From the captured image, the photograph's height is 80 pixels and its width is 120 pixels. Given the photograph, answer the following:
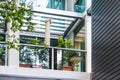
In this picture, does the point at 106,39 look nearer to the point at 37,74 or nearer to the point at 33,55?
the point at 37,74

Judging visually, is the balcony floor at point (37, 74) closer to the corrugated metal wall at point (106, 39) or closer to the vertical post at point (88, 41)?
the vertical post at point (88, 41)

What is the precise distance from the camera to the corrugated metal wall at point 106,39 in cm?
970

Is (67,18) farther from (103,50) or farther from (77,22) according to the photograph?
(103,50)

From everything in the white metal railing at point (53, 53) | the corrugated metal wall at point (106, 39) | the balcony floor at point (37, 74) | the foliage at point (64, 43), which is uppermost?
the corrugated metal wall at point (106, 39)

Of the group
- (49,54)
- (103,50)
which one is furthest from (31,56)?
(103,50)

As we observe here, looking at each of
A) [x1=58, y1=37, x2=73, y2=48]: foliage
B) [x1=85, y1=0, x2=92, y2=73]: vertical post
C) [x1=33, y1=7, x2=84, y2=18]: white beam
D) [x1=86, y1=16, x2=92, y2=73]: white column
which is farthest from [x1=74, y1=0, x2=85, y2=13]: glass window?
[x1=58, y1=37, x2=73, y2=48]: foliage

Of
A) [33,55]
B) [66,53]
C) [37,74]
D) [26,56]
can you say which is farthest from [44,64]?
[66,53]

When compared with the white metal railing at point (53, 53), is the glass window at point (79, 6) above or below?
above

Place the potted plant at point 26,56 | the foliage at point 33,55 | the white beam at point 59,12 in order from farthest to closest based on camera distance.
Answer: the white beam at point 59,12, the foliage at point 33,55, the potted plant at point 26,56

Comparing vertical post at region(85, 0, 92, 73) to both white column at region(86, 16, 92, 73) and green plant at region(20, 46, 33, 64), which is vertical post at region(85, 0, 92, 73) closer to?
white column at region(86, 16, 92, 73)

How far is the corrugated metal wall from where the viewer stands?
31.8ft

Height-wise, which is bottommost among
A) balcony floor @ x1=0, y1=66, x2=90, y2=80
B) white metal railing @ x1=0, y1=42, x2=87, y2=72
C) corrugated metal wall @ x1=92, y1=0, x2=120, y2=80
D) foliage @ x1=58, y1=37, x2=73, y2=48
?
balcony floor @ x1=0, y1=66, x2=90, y2=80

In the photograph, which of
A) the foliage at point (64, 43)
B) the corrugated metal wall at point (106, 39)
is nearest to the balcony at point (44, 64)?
the foliage at point (64, 43)

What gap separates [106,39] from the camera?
10.5m
